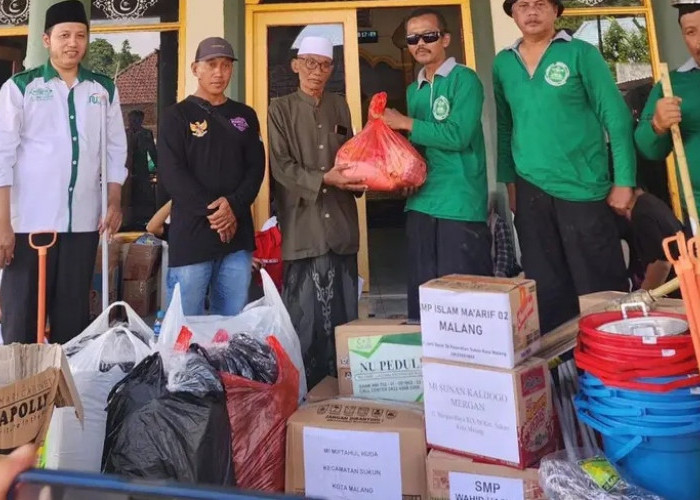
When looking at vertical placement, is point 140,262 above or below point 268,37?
below

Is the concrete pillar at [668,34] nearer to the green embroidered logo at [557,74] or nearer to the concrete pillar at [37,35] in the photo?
the green embroidered logo at [557,74]

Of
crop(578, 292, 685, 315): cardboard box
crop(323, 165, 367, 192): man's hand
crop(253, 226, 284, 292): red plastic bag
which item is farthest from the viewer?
crop(253, 226, 284, 292): red plastic bag

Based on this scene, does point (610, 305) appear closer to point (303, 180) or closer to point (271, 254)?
point (303, 180)

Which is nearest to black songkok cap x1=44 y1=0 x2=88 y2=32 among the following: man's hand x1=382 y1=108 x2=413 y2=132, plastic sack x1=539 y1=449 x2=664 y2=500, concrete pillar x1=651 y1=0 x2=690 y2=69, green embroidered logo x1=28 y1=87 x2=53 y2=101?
green embroidered logo x1=28 y1=87 x2=53 y2=101

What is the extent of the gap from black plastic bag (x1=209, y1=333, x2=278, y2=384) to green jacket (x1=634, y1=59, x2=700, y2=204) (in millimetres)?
1979

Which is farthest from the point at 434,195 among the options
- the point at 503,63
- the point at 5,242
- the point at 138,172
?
the point at 138,172

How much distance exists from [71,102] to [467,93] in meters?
1.99

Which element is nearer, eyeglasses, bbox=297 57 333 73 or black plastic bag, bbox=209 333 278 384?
black plastic bag, bbox=209 333 278 384

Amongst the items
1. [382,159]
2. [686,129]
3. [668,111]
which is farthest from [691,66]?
[382,159]

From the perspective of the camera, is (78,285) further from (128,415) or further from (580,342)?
(580,342)

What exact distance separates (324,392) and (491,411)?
2.81 ft

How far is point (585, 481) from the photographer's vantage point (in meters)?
1.57

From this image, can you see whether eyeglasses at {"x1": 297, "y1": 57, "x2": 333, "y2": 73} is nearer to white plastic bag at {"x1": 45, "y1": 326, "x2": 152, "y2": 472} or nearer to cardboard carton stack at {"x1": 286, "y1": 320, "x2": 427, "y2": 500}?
cardboard carton stack at {"x1": 286, "y1": 320, "x2": 427, "y2": 500}

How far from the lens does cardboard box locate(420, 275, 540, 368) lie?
183 centimetres
